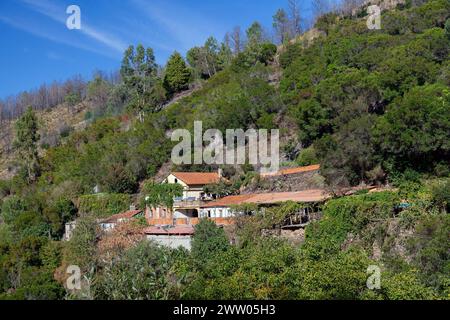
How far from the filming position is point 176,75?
6662 centimetres

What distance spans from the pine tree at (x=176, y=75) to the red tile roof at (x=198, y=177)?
30815 millimetres

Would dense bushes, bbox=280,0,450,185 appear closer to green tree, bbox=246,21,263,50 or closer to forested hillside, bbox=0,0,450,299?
forested hillside, bbox=0,0,450,299

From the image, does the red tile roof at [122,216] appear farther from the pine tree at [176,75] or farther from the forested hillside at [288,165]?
the pine tree at [176,75]

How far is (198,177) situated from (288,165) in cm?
687

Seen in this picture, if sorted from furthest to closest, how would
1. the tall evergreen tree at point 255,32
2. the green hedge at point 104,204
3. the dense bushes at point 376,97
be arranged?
1. the tall evergreen tree at point 255,32
2. the green hedge at point 104,204
3. the dense bushes at point 376,97

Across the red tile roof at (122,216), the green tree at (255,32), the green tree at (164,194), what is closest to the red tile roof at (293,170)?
the green tree at (164,194)

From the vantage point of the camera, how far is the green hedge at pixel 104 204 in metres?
38.2

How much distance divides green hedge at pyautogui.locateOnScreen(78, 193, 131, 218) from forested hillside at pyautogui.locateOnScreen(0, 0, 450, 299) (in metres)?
0.12

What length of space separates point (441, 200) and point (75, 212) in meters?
28.8

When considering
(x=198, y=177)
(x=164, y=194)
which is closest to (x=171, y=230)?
(x=164, y=194)

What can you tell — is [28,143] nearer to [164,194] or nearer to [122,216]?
[122,216]

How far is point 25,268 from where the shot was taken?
2698 centimetres
